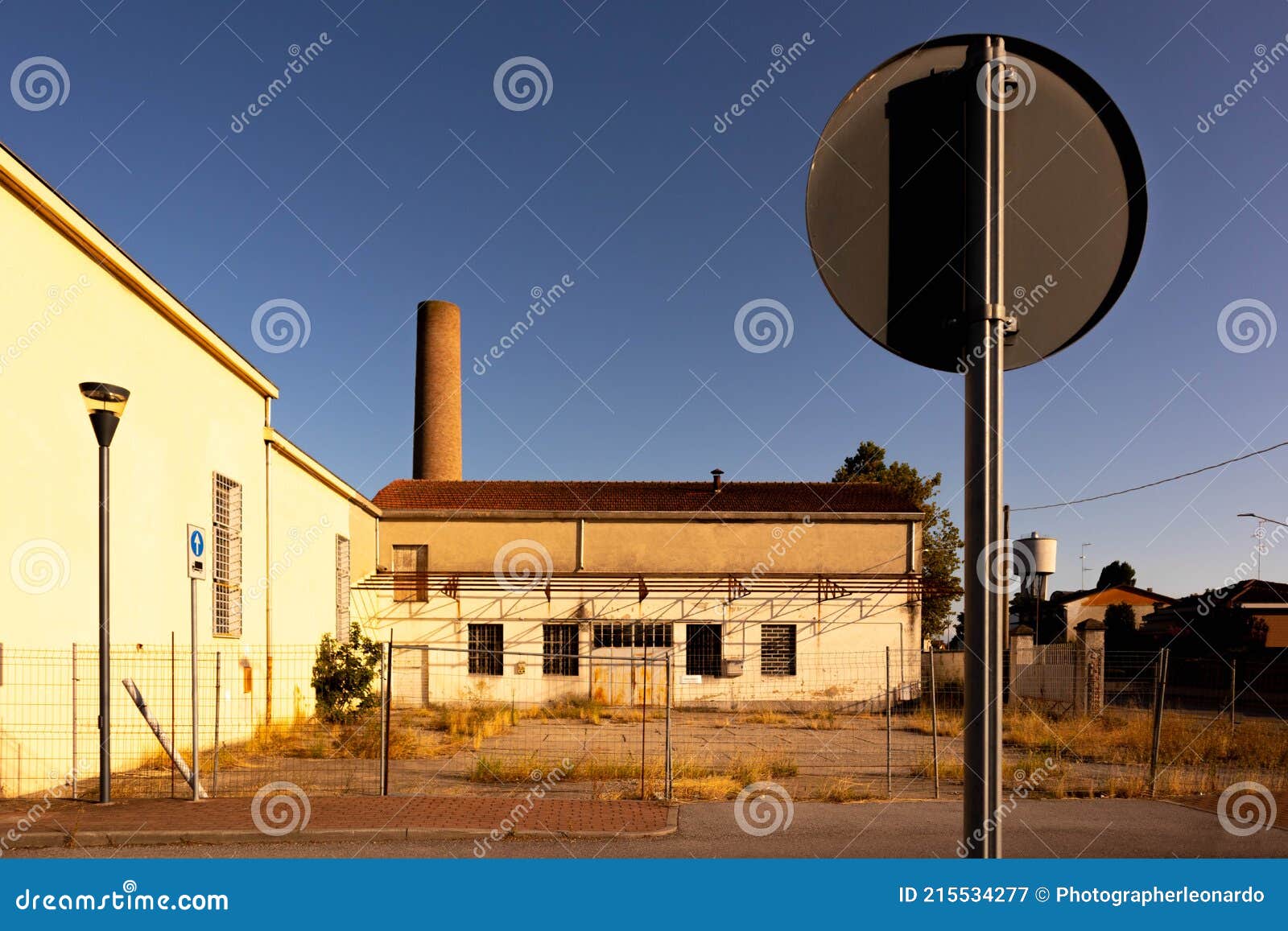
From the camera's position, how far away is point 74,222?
11719 millimetres

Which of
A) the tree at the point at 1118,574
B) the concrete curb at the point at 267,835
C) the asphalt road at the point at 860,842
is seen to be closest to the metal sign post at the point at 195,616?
the concrete curb at the point at 267,835

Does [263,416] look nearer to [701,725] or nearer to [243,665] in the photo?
[243,665]

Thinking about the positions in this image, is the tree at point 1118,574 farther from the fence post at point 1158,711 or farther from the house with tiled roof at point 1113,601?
the fence post at point 1158,711

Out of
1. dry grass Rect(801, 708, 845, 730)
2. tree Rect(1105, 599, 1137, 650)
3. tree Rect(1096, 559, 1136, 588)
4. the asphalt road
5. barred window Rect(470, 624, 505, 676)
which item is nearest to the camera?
the asphalt road

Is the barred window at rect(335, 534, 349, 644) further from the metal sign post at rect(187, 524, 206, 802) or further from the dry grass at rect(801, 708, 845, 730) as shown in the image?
the metal sign post at rect(187, 524, 206, 802)

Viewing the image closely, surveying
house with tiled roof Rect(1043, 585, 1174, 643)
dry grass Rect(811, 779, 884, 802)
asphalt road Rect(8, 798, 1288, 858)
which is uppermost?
asphalt road Rect(8, 798, 1288, 858)

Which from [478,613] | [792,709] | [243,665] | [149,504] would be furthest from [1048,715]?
[149,504]

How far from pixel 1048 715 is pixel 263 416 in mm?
18964

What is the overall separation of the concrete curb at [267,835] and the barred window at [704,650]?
19.6 meters

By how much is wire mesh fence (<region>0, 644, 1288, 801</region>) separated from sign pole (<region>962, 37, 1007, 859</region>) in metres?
2.77

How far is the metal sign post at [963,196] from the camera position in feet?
8.14

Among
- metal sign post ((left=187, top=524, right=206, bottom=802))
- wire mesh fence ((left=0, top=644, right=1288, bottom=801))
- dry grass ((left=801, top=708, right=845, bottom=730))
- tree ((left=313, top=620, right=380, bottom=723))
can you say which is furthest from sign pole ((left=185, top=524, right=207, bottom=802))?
dry grass ((left=801, top=708, right=845, bottom=730))

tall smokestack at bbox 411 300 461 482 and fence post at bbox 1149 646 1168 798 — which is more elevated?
tall smokestack at bbox 411 300 461 482

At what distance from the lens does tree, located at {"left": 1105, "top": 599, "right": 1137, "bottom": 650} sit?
47.9 metres
